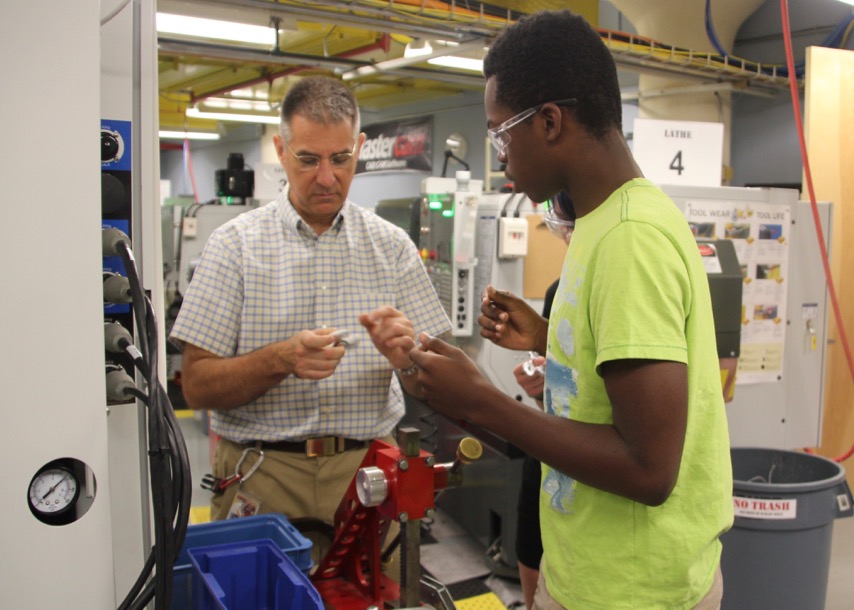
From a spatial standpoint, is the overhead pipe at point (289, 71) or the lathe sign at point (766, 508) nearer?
the lathe sign at point (766, 508)

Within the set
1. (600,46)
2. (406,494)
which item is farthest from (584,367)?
(600,46)

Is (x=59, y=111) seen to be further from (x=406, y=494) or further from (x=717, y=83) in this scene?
(x=717, y=83)

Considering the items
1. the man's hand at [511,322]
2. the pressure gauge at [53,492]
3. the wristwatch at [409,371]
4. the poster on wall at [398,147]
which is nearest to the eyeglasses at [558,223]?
the man's hand at [511,322]

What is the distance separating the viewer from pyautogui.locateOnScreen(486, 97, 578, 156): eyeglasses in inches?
40.3

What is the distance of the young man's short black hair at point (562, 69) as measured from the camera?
3.36 feet

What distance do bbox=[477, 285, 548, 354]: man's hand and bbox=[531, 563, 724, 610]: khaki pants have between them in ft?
1.67

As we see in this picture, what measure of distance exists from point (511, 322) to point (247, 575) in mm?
717

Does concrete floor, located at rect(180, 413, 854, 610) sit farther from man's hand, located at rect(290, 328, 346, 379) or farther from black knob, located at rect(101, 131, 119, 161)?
black knob, located at rect(101, 131, 119, 161)

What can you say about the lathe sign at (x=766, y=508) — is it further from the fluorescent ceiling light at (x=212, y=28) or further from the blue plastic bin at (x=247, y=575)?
the fluorescent ceiling light at (x=212, y=28)

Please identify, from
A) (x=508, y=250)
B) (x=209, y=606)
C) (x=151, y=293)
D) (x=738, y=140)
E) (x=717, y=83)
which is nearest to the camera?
→ (x=151, y=293)

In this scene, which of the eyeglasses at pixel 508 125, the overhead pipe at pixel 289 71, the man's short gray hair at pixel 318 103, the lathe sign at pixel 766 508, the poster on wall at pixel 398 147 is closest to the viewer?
the eyeglasses at pixel 508 125

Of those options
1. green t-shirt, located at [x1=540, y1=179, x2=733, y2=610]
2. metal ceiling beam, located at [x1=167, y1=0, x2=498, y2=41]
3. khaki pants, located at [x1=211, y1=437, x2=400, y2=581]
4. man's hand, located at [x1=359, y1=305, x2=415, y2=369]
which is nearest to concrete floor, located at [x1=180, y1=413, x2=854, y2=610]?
khaki pants, located at [x1=211, y1=437, x2=400, y2=581]

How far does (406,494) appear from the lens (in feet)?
3.74

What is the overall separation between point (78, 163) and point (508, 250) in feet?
9.47
